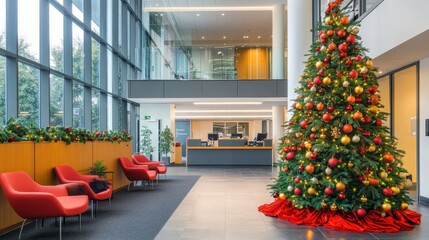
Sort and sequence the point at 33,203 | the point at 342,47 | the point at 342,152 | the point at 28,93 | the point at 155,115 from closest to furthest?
the point at 33,203 → the point at 342,152 → the point at 342,47 → the point at 28,93 → the point at 155,115

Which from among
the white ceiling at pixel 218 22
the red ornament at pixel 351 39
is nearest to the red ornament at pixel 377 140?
the red ornament at pixel 351 39

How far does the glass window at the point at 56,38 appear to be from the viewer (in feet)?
33.2

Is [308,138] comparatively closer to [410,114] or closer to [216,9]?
[410,114]

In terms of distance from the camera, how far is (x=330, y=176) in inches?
242

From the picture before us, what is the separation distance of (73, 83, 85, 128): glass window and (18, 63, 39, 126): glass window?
2162 mm

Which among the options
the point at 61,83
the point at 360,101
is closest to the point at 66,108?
the point at 61,83

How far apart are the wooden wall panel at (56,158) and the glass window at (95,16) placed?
230 inches

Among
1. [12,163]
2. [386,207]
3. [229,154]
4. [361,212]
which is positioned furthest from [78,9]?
[386,207]

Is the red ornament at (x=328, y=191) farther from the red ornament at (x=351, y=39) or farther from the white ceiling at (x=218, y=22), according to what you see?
the white ceiling at (x=218, y=22)

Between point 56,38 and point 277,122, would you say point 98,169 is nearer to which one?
point 56,38

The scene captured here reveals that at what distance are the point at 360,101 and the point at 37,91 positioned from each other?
7.07 metres

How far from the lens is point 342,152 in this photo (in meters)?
6.09

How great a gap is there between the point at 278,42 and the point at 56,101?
10.2 metres

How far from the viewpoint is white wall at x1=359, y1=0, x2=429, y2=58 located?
5.89m
